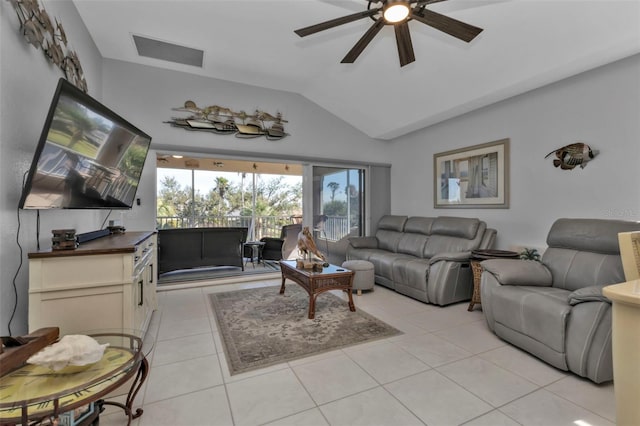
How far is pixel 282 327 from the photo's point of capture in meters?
2.85

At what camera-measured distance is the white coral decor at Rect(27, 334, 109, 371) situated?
3.72 ft

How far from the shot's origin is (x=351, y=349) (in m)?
2.41

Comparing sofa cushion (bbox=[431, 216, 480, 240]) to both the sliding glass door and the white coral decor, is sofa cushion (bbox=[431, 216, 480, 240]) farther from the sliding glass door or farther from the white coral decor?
the white coral decor

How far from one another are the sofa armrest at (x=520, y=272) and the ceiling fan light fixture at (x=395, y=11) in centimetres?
218

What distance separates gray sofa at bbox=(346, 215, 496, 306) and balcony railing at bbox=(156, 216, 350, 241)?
2.15 feet

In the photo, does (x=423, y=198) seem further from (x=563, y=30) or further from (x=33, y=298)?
(x=33, y=298)

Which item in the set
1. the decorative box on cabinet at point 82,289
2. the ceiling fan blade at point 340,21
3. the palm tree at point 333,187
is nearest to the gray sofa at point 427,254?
the palm tree at point 333,187

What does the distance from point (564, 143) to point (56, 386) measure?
14.3ft

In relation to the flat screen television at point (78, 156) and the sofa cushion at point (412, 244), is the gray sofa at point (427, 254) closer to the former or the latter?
the sofa cushion at point (412, 244)

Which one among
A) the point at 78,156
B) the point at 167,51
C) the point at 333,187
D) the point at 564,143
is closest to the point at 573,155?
the point at 564,143

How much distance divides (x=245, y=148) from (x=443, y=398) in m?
3.99

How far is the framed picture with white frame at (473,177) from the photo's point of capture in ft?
12.4

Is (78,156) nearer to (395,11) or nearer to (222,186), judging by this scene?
(395,11)

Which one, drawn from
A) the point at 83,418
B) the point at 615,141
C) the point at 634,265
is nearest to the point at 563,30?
the point at 615,141
